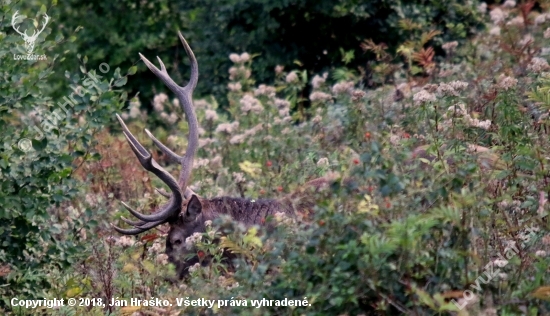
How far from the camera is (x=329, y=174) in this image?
459 centimetres

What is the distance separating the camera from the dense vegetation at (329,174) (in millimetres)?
4387

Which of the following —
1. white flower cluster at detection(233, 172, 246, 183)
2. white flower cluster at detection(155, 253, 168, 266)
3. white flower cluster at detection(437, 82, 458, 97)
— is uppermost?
white flower cluster at detection(437, 82, 458, 97)

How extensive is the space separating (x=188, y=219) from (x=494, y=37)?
15.4 ft

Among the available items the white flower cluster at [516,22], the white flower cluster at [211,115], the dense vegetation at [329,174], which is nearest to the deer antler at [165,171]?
the dense vegetation at [329,174]

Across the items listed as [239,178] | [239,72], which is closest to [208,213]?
[239,178]

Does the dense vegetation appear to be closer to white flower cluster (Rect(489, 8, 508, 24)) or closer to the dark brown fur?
white flower cluster (Rect(489, 8, 508, 24))

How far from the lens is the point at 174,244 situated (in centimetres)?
679

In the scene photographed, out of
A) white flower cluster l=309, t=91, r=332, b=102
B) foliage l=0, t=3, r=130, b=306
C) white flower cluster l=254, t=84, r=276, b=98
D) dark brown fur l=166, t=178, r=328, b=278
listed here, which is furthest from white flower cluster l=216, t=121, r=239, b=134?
foliage l=0, t=3, r=130, b=306

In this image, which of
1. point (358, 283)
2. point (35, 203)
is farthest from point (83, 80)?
point (358, 283)

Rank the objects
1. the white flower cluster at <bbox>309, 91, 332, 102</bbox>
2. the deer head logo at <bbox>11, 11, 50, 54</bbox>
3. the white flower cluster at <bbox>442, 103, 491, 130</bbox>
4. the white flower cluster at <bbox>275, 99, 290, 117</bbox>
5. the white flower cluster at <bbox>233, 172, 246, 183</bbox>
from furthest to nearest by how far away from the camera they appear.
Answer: the white flower cluster at <bbox>275, 99, 290, 117</bbox> → the white flower cluster at <bbox>309, 91, 332, 102</bbox> → the white flower cluster at <bbox>233, 172, 246, 183</bbox> → the deer head logo at <bbox>11, 11, 50, 54</bbox> → the white flower cluster at <bbox>442, 103, 491, 130</bbox>

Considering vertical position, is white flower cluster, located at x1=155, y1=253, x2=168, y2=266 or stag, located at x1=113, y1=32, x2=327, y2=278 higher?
white flower cluster, located at x1=155, y1=253, x2=168, y2=266

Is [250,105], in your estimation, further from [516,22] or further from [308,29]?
[516,22]

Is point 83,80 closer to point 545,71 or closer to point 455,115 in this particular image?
point 455,115

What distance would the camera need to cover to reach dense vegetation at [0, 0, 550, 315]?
439 centimetres
